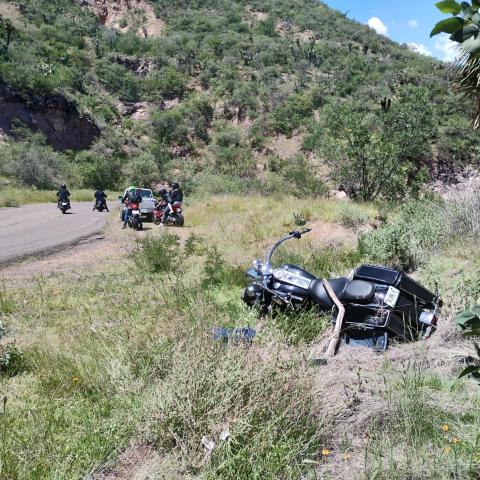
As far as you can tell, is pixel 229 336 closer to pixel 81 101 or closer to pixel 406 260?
pixel 406 260

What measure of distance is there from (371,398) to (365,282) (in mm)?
1589

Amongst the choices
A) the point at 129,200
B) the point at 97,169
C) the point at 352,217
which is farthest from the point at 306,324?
the point at 97,169

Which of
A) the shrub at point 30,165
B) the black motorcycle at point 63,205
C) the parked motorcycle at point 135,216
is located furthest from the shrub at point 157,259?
the shrub at point 30,165

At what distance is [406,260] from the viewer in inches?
309

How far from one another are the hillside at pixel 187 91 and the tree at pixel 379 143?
540 centimetres

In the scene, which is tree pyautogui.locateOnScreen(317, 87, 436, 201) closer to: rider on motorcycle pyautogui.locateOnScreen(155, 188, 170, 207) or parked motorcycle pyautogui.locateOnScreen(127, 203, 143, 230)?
rider on motorcycle pyautogui.locateOnScreen(155, 188, 170, 207)

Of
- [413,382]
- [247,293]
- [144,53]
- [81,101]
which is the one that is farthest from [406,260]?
[144,53]

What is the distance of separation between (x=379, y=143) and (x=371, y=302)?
45.5ft

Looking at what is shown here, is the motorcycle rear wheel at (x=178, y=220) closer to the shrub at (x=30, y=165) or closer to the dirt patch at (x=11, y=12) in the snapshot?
the shrub at (x=30, y=165)

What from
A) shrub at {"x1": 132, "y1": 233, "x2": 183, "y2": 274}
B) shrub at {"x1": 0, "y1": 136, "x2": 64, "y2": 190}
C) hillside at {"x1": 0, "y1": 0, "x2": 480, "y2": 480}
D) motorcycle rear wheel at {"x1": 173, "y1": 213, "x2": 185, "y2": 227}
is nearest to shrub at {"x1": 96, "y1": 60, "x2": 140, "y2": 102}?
shrub at {"x1": 0, "y1": 136, "x2": 64, "y2": 190}

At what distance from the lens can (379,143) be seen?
17.1 m

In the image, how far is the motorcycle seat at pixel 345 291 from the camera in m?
4.36

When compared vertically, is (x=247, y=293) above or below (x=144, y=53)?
below

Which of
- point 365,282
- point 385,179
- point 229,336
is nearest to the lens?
point 229,336
